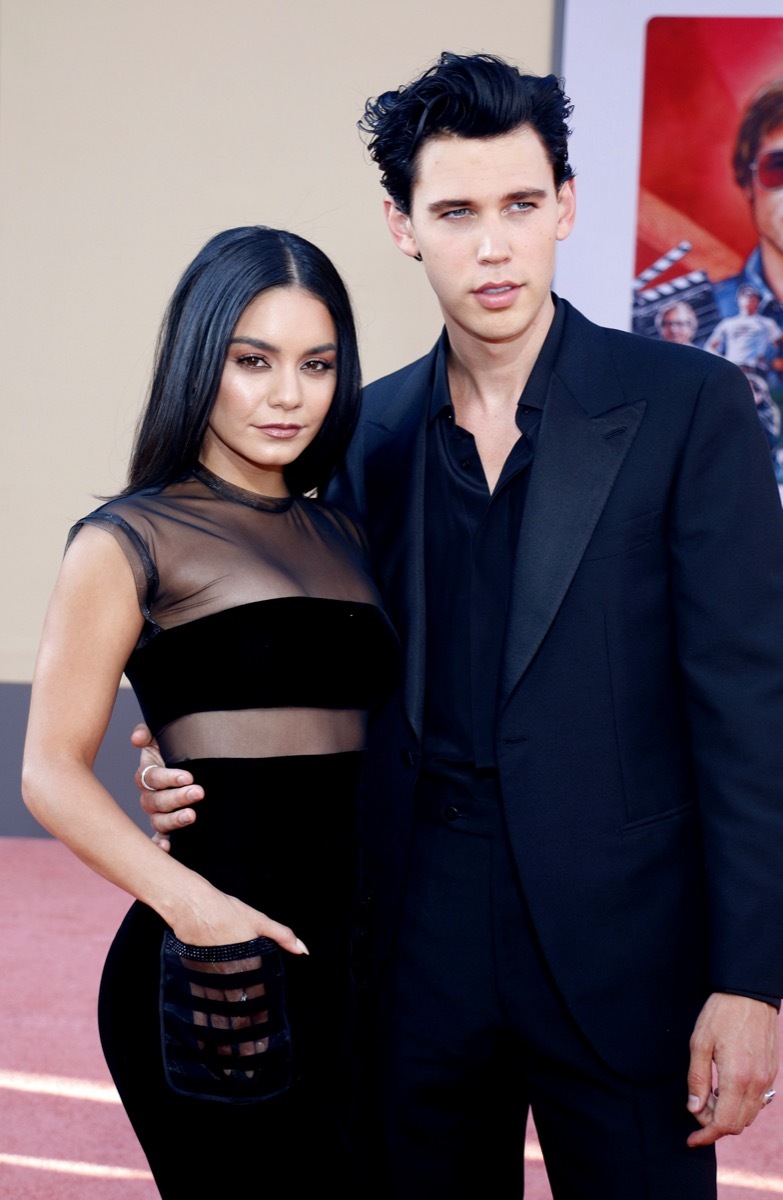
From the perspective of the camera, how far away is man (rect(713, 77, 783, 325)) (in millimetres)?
3566

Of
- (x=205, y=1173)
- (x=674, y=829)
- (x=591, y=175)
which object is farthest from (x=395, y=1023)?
(x=591, y=175)

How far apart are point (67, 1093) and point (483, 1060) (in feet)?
4.42

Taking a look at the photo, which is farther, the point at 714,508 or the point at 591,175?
the point at 591,175

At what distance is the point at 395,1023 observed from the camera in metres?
1.51

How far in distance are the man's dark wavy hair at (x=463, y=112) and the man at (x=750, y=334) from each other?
7.02ft

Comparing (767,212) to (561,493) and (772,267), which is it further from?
(561,493)

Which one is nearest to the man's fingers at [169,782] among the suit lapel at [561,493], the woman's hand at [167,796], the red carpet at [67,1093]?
the woman's hand at [167,796]

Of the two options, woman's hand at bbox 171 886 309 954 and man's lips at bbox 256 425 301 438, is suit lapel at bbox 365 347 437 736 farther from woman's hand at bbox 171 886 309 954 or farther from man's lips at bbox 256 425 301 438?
woman's hand at bbox 171 886 309 954

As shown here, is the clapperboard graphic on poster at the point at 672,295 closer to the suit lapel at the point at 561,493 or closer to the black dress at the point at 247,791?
the suit lapel at the point at 561,493

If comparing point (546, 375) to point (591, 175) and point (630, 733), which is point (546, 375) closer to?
point (630, 733)

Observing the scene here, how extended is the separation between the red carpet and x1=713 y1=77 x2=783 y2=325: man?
216cm

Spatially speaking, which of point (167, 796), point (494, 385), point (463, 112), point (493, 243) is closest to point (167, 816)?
point (167, 796)

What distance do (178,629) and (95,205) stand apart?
2911 millimetres

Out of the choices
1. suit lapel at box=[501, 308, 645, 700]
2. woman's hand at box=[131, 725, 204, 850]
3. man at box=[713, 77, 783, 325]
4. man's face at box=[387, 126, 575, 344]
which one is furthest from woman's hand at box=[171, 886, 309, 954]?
man at box=[713, 77, 783, 325]
